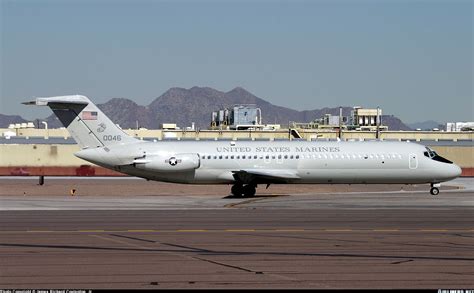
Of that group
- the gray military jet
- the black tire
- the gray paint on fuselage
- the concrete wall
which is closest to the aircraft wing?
the gray military jet

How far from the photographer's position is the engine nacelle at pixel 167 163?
5050cm

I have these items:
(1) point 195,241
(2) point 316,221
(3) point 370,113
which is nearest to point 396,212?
(2) point 316,221

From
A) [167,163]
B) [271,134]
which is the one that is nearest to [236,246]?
[167,163]

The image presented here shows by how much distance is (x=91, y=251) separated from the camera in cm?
2152

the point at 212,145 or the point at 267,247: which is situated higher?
the point at 212,145

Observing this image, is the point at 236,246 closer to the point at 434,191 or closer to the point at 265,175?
the point at 265,175

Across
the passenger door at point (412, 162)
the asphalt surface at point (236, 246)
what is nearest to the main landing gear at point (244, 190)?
the passenger door at point (412, 162)

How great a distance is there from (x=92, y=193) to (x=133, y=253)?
3172 centimetres

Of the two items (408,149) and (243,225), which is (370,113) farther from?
(243,225)

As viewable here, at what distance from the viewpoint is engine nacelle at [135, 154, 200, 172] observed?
166ft

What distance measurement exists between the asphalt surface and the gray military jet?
37.4 feet

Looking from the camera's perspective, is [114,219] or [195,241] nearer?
[195,241]

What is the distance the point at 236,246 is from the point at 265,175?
27689 millimetres

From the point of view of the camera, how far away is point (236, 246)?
2262 cm
